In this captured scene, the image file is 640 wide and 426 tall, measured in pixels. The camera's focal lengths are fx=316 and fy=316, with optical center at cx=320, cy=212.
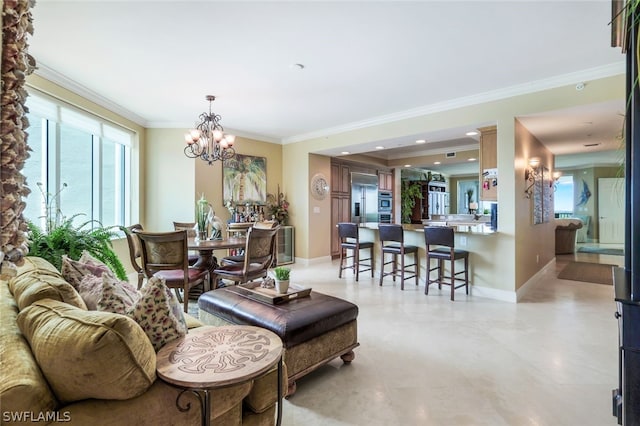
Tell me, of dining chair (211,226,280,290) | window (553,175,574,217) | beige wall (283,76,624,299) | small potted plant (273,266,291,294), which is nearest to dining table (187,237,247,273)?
dining chair (211,226,280,290)

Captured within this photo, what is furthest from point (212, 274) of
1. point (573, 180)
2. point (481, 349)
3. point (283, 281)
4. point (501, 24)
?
point (573, 180)

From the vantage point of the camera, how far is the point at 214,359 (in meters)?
1.23

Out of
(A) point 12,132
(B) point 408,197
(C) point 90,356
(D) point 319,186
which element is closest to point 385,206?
(B) point 408,197

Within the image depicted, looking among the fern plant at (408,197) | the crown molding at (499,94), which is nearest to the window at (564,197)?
the fern plant at (408,197)

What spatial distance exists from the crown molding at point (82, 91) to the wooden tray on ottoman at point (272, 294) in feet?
10.2

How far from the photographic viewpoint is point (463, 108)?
4500 millimetres

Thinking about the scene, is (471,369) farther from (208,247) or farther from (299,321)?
(208,247)

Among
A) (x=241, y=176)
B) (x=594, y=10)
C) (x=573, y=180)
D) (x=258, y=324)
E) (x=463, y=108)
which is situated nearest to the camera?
(x=258, y=324)

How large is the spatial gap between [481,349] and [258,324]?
6.43 feet

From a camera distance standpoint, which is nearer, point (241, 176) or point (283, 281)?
point (283, 281)

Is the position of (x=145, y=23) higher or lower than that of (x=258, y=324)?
higher

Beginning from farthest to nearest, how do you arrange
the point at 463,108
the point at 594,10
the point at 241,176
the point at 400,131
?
the point at 241,176, the point at 400,131, the point at 463,108, the point at 594,10

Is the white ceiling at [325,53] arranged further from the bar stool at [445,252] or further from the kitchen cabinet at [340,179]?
the kitchen cabinet at [340,179]

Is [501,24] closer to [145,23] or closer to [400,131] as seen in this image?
[400,131]
